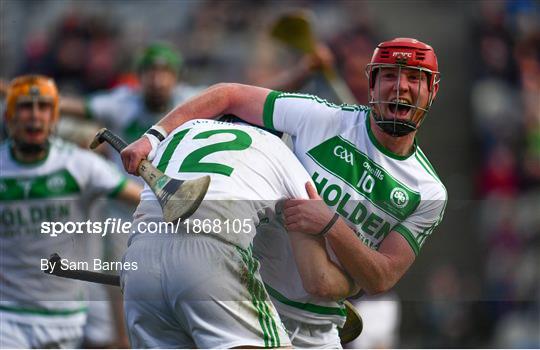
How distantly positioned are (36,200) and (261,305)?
7.33 feet

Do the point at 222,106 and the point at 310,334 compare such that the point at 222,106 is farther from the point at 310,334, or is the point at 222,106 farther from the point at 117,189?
the point at 117,189

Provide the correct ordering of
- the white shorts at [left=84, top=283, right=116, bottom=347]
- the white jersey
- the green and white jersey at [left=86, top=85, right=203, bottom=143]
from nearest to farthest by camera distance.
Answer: the white jersey
the white shorts at [left=84, top=283, right=116, bottom=347]
the green and white jersey at [left=86, top=85, right=203, bottom=143]

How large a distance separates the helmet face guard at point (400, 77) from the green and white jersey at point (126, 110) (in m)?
3.82

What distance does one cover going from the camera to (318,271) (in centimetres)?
467

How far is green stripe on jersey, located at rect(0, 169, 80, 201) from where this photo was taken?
630 centimetres

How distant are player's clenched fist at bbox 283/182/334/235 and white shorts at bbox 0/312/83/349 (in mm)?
2250

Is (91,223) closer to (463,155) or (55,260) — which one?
(55,260)

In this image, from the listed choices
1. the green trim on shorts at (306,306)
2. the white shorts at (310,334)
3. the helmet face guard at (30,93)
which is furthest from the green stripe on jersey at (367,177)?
the helmet face guard at (30,93)

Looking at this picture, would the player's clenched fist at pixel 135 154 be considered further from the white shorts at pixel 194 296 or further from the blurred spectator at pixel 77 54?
the blurred spectator at pixel 77 54

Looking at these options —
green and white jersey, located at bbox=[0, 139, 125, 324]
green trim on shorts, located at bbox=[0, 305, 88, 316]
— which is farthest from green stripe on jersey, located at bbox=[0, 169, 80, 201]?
green trim on shorts, located at bbox=[0, 305, 88, 316]

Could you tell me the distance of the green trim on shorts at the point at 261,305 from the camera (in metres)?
4.36

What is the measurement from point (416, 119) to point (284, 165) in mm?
637

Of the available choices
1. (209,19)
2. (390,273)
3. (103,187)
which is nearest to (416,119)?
(390,273)

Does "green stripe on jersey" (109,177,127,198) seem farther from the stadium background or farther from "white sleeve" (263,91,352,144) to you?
the stadium background
